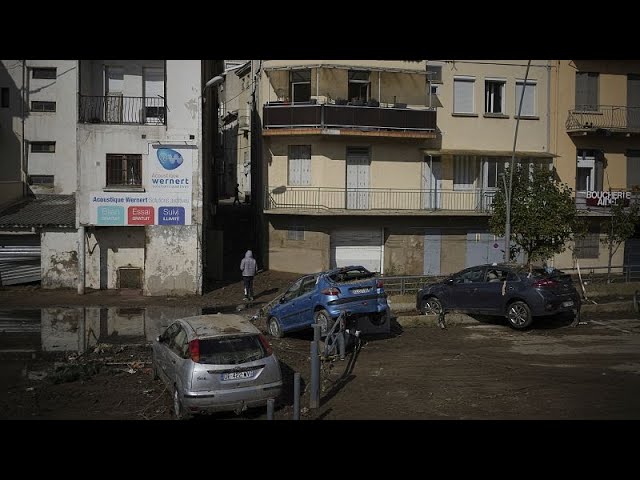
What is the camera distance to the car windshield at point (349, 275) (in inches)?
601

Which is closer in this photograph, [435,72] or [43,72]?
[43,72]

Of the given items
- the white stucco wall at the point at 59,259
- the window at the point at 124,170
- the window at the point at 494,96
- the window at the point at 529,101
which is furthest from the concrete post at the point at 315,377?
the window at the point at 529,101

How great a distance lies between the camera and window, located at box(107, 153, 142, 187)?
23.5m

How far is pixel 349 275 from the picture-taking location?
1540cm

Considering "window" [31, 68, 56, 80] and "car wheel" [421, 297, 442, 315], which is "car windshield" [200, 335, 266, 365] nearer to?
"car wheel" [421, 297, 442, 315]

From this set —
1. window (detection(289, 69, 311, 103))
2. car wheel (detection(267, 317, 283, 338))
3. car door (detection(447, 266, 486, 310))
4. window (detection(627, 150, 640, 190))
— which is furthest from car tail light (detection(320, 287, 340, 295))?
window (detection(627, 150, 640, 190))

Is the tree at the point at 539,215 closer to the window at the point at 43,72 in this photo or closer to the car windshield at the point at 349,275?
the car windshield at the point at 349,275

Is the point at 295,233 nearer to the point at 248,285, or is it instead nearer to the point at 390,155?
the point at 390,155

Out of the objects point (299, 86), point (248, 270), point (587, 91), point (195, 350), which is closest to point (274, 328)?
point (248, 270)

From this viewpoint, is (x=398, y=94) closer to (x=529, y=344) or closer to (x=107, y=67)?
(x=107, y=67)

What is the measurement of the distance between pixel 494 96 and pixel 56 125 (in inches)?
804

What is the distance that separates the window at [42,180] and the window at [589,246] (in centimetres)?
2525

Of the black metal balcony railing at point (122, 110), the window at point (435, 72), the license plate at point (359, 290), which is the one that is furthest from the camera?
the window at point (435, 72)

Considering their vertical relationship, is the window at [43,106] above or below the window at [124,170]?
above
